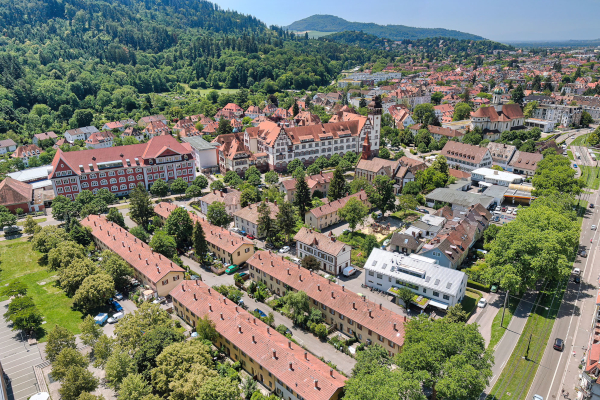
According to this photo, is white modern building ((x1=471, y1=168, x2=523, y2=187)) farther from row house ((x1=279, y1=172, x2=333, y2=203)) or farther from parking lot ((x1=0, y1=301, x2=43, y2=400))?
parking lot ((x1=0, y1=301, x2=43, y2=400))

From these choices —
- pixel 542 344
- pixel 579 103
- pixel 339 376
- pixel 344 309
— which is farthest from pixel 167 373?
pixel 579 103

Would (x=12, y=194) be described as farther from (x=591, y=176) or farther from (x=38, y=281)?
(x=591, y=176)

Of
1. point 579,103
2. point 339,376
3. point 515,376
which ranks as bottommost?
point 515,376

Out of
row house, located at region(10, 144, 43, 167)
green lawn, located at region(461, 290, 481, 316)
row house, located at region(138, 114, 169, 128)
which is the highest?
row house, located at region(138, 114, 169, 128)

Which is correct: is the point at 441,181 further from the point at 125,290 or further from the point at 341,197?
the point at 125,290

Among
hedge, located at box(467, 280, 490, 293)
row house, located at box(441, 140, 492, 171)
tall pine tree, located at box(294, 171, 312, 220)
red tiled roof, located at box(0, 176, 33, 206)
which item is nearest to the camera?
hedge, located at box(467, 280, 490, 293)

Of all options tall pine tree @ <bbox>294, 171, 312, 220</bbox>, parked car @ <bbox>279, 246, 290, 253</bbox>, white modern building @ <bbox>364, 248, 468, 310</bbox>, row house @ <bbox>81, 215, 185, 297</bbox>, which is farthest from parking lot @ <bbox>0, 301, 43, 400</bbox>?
tall pine tree @ <bbox>294, 171, 312, 220</bbox>

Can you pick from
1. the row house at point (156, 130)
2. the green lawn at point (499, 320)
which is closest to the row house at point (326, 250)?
the green lawn at point (499, 320)
